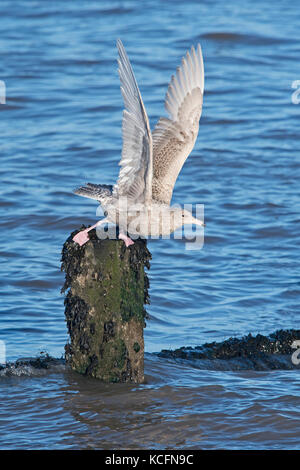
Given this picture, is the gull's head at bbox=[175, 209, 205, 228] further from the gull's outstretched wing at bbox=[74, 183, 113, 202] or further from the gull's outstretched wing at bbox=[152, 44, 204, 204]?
the gull's outstretched wing at bbox=[74, 183, 113, 202]

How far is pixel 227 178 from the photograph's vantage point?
1146 cm

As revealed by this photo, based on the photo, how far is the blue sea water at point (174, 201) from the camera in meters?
5.70

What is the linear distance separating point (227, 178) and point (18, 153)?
314 cm

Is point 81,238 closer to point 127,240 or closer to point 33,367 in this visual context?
point 127,240

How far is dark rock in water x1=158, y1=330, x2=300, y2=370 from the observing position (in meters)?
6.66

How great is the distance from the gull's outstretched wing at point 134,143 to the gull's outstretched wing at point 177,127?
1.44ft

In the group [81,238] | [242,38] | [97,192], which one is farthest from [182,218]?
[242,38]

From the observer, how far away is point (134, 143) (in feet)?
20.1

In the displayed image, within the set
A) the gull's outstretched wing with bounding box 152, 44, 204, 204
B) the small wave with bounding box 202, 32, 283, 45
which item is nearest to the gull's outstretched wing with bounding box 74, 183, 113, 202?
the gull's outstretched wing with bounding box 152, 44, 204, 204

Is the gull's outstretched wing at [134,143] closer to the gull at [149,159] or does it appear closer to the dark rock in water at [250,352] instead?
the gull at [149,159]

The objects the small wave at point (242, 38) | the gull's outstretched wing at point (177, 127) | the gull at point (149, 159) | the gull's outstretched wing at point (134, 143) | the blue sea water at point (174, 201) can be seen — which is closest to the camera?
the blue sea water at point (174, 201)

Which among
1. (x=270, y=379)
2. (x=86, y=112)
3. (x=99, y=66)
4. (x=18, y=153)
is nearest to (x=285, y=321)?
(x=270, y=379)

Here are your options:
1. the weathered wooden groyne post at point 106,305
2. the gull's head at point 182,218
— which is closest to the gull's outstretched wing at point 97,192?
the gull's head at point 182,218

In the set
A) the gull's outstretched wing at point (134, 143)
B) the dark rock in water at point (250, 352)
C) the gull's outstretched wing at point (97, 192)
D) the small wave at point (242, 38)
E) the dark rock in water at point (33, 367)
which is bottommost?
the dark rock in water at point (33, 367)
